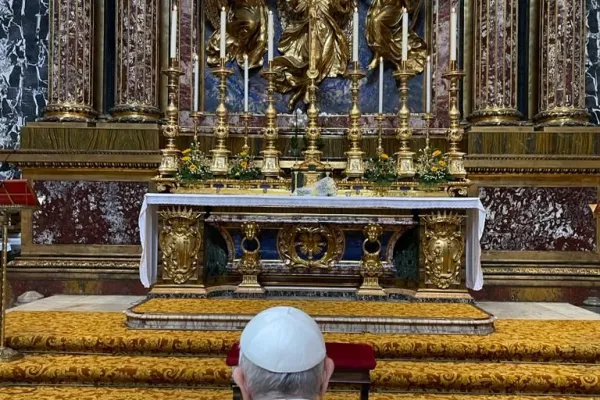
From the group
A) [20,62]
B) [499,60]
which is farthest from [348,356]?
[20,62]

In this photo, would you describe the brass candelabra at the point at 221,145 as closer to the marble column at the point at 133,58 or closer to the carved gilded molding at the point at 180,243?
the carved gilded molding at the point at 180,243

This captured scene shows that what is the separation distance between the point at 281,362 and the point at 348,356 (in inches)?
74.7

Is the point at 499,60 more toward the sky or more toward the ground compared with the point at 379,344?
more toward the sky

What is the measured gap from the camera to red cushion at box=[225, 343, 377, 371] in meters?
3.53

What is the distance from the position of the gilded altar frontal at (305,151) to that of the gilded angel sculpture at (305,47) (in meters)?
0.02

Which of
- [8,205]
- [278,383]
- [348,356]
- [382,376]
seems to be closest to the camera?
[278,383]

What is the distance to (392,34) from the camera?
9.30m

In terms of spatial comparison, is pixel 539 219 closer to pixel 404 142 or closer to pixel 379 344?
pixel 404 142

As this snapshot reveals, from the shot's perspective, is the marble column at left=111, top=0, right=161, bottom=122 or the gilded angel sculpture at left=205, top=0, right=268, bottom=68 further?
the gilded angel sculpture at left=205, top=0, right=268, bottom=68

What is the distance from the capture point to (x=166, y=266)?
21.1 ft

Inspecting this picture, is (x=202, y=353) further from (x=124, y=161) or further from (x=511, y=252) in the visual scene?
(x=511, y=252)

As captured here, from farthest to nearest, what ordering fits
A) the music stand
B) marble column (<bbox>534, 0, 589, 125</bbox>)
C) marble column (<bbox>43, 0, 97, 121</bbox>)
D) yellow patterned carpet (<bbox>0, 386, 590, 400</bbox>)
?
marble column (<bbox>43, 0, 97, 121</bbox>) < marble column (<bbox>534, 0, 589, 125</bbox>) < the music stand < yellow patterned carpet (<bbox>0, 386, 590, 400</bbox>)

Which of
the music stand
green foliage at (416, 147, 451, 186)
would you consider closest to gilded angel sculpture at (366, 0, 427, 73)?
green foliage at (416, 147, 451, 186)

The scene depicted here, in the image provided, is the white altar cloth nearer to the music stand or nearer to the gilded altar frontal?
the gilded altar frontal
